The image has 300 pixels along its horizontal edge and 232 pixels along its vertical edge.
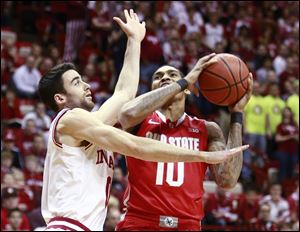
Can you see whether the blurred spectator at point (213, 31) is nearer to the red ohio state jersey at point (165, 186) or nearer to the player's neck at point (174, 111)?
the player's neck at point (174, 111)

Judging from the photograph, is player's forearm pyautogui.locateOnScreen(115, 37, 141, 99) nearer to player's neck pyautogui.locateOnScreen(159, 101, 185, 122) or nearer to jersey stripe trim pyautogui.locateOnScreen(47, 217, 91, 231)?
player's neck pyautogui.locateOnScreen(159, 101, 185, 122)

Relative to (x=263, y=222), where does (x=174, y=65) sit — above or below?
above

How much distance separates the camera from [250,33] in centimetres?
1733

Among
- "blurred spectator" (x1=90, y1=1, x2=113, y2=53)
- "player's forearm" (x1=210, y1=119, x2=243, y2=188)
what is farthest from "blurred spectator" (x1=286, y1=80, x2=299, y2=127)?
"player's forearm" (x1=210, y1=119, x2=243, y2=188)

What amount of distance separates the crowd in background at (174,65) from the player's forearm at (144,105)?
5.43 meters

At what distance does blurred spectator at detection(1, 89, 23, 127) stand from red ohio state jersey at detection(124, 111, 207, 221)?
716cm

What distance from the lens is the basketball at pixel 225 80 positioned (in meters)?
5.18

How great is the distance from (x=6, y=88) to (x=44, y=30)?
249 cm

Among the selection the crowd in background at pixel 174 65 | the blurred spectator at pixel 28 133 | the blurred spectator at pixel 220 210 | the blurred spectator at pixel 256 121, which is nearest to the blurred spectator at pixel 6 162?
the crowd in background at pixel 174 65

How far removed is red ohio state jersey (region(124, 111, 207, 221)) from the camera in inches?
208

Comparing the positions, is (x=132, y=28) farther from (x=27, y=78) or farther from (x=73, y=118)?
(x=27, y=78)

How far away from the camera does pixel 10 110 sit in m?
12.5

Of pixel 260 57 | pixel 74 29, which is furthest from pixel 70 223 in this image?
pixel 260 57

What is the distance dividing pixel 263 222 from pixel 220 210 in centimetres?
73
